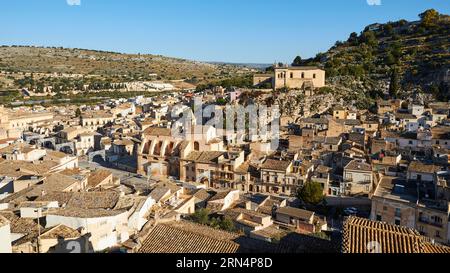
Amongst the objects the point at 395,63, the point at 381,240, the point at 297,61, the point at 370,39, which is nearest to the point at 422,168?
the point at 381,240

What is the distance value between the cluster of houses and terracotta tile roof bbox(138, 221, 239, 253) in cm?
5

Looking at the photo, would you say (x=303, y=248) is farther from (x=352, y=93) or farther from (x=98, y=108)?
(x=98, y=108)

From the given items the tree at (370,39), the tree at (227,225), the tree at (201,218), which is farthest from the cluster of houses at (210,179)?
the tree at (370,39)

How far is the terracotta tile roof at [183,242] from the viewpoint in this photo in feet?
34.2

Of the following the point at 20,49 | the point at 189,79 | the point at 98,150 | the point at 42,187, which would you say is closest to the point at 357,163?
the point at 42,187

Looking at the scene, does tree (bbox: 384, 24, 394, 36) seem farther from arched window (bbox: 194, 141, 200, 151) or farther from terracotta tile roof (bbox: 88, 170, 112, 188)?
terracotta tile roof (bbox: 88, 170, 112, 188)

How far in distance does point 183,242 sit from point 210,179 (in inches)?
620

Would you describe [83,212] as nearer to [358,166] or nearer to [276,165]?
[276,165]

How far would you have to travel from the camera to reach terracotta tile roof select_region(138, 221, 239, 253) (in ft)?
34.2

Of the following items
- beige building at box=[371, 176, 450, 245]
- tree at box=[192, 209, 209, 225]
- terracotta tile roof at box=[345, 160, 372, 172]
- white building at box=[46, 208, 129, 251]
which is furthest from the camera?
terracotta tile roof at box=[345, 160, 372, 172]

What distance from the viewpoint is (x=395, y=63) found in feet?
179

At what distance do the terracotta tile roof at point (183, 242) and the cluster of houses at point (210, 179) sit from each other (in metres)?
0.05

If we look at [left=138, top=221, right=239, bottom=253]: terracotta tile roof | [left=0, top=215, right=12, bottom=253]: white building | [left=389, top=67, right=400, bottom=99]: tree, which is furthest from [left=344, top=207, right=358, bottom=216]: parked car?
[left=389, top=67, right=400, bottom=99]: tree

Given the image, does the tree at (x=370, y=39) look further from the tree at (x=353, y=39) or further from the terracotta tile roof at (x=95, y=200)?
the terracotta tile roof at (x=95, y=200)
